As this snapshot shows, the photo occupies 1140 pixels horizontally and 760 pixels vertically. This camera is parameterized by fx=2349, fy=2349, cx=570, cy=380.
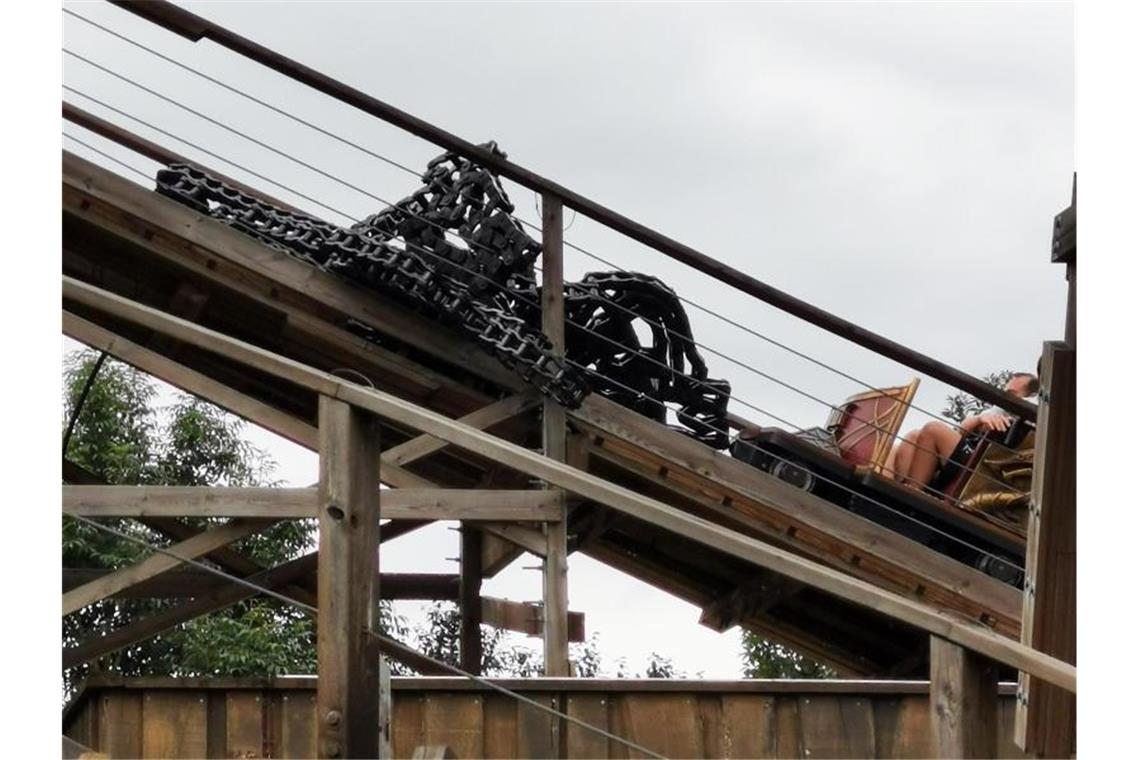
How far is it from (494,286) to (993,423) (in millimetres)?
1890

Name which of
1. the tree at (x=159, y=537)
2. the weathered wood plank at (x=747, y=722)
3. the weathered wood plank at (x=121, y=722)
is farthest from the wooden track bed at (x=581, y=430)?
the tree at (x=159, y=537)

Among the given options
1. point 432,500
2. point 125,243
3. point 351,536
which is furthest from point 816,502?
point 351,536

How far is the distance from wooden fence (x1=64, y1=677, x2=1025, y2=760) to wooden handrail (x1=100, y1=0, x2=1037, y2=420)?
Result: 1.50 meters

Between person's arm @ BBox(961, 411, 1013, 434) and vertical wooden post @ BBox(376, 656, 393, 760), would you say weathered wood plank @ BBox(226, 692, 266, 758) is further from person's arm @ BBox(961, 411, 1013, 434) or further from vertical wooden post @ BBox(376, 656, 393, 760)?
person's arm @ BBox(961, 411, 1013, 434)

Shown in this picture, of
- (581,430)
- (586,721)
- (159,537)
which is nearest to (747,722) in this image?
(586,721)

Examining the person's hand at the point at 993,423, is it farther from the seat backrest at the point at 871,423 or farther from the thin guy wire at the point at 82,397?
the thin guy wire at the point at 82,397

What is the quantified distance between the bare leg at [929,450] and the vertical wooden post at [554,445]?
1.28 m

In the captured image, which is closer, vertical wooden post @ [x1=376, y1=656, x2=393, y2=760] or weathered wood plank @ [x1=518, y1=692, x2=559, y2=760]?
vertical wooden post @ [x1=376, y1=656, x2=393, y2=760]

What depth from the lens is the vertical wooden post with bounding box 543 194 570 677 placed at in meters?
8.47

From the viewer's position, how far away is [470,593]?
9859 mm

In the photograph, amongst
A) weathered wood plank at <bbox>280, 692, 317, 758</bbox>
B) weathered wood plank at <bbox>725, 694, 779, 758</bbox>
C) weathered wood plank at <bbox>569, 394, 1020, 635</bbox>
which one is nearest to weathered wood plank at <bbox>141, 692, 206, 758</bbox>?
weathered wood plank at <bbox>280, 692, 317, 758</bbox>

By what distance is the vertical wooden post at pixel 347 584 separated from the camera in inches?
147

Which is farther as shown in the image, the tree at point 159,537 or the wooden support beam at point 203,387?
the tree at point 159,537
